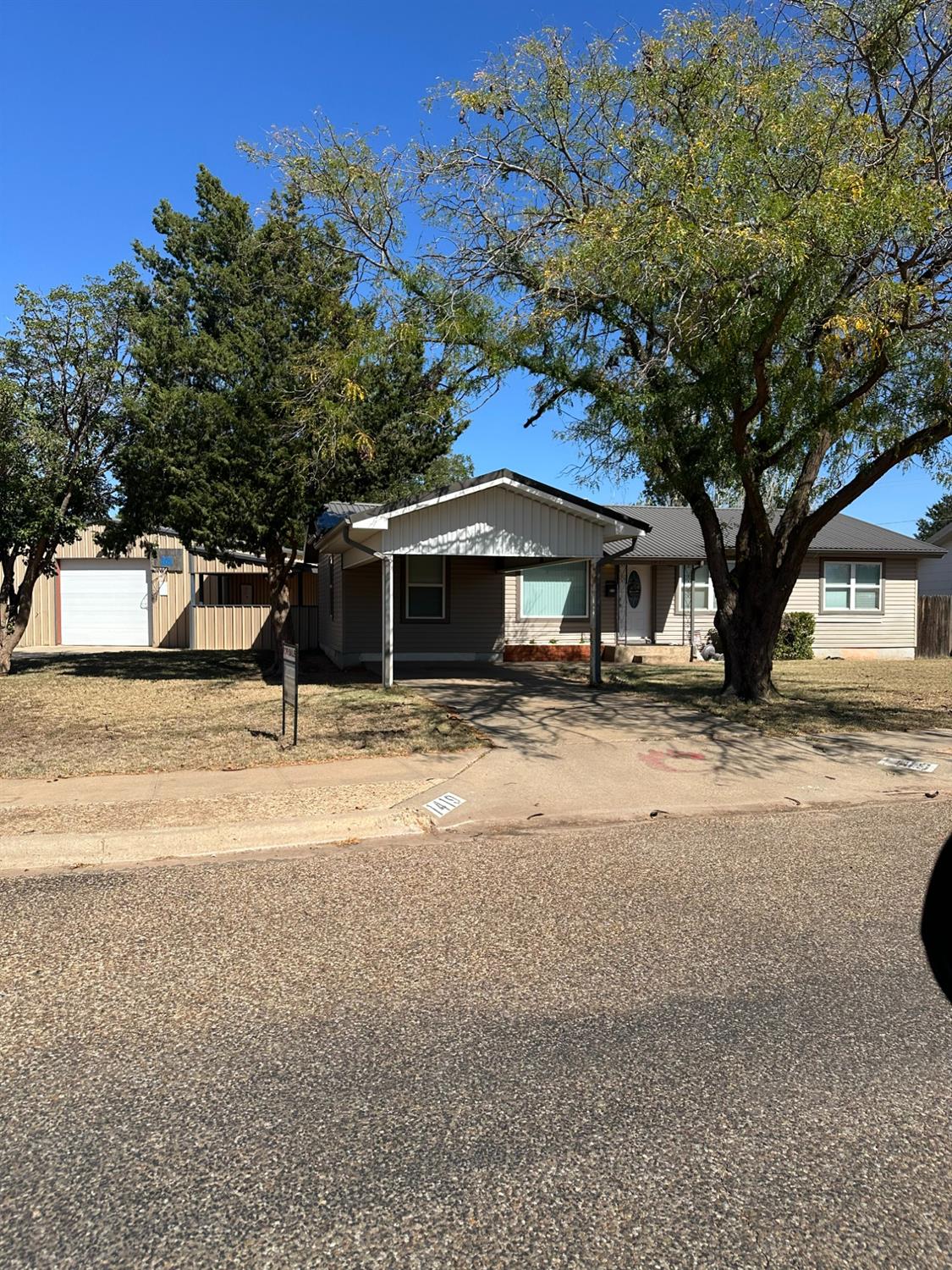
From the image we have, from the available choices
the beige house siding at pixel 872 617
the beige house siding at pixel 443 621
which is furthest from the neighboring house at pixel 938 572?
the beige house siding at pixel 443 621

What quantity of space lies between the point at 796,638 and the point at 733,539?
3599mm

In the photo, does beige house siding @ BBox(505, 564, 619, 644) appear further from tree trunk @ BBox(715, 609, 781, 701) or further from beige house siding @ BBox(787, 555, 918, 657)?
tree trunk @ BBox(715, 609, 781, 701)

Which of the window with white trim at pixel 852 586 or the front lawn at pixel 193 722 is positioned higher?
the window with white trim at pixel 852 586

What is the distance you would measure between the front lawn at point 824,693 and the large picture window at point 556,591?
7.07ft

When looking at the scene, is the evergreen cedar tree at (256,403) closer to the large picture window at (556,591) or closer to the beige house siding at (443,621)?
the beige house siding at (443,621)

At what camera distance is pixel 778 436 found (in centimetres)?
1193

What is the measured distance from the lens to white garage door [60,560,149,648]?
28.5 m

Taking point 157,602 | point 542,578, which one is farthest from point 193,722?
point 157,602

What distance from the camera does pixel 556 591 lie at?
21.7 metres

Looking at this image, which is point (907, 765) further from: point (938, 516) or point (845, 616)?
point (938, 516)

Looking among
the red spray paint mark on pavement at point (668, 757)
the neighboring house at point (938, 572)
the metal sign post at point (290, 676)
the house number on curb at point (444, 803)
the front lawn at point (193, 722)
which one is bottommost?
the house number on curb at point (444, 803)

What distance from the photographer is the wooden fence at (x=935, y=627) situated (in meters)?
24.4

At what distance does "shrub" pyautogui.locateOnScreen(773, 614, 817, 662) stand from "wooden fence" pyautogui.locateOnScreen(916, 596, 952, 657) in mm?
3962

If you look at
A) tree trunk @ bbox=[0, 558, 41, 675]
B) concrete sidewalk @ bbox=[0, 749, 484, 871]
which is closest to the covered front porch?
tree trunk @ bbox=[0, 558, 41, 675]
